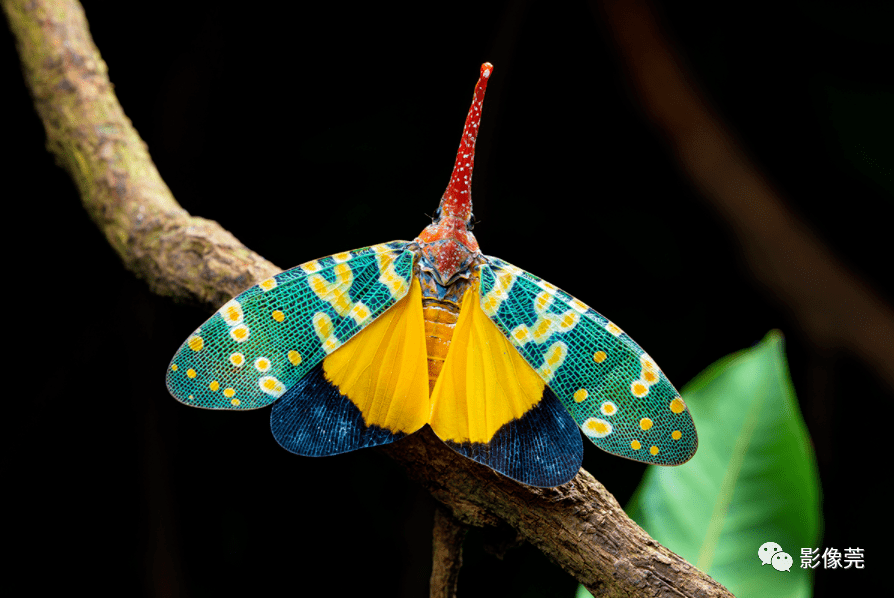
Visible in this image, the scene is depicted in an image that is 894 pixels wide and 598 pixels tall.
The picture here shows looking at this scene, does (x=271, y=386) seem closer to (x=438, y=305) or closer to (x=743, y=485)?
(x=438, y=305)

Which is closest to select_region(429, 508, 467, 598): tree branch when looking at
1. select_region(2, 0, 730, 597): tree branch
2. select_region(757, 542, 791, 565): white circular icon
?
select_region(2, 0, 730, 597): tree branch

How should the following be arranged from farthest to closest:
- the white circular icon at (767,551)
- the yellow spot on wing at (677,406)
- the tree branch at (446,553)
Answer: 1. the white circular icon at (767,551)
2. the tree branch at (446,553)
3. the yellow spot on wing at (677,406)

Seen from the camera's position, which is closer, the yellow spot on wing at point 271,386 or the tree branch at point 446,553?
the yellow spot on wing at point 271,386

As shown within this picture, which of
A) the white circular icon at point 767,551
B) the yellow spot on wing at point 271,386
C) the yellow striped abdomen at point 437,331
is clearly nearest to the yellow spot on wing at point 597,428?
the yellow striped abdomen at point 437,331

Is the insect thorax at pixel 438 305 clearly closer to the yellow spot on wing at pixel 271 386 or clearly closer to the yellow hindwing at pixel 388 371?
the yellow hindwing at pixel 388 371

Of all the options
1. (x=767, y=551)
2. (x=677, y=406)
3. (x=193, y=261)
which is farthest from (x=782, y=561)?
(x=193, y=261)

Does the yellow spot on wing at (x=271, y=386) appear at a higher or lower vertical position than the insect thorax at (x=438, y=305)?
lower

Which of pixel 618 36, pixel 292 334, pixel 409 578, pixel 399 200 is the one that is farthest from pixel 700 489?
pixel 618 36
